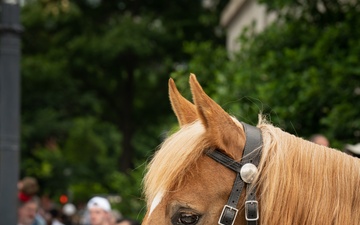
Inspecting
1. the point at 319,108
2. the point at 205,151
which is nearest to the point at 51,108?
the point at 319,108

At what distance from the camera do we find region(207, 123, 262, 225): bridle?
2705 mm

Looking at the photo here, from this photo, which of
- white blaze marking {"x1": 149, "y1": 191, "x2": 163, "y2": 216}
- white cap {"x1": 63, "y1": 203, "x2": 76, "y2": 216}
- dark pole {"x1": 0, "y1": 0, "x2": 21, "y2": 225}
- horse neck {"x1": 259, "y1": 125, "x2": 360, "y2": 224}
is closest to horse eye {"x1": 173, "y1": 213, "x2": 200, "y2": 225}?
white blaze marking {"x1": 149, "y1": 191, "x2": 163, "y2": 216}

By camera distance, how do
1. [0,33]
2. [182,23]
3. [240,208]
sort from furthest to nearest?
1. [182,23]
2. [0,33]
3. [240,208]

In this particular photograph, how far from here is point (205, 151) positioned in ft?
9.28

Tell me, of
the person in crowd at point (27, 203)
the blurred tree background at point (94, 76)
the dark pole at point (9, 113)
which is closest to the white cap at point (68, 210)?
the blurred tree background at point (94, 76)

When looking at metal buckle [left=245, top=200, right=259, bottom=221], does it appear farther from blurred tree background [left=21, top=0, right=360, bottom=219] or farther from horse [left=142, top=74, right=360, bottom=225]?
blurred tree background [left=21, top=0, right=360, bottom=219]

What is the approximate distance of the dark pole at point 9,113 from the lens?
614cm

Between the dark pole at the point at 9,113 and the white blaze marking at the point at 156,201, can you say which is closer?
the white blaze marking at the point at 156,201

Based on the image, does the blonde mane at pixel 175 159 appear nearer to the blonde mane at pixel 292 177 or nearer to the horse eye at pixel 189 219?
the blonde mane at pixel 292 177

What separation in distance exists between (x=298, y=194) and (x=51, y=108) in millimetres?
27542

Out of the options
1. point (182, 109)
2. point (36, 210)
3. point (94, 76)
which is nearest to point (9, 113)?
point (182, 109)

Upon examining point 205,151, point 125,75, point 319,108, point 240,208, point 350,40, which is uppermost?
point 125,75

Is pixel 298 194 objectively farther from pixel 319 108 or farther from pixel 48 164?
pixel 48 164

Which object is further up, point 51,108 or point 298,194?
point 51,108
